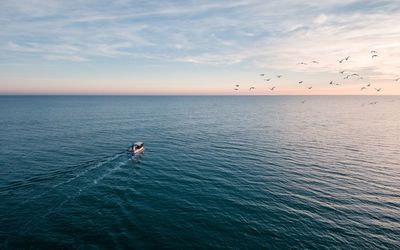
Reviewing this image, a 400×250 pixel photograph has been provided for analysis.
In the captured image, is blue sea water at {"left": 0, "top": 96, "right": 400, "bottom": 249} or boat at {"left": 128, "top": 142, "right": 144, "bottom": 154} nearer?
blue sea water at {"left": 0, "top": 96, "right": 400, "bottom": 249}

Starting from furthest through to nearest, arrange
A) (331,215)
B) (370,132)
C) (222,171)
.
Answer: (370,132), (222,171), (331,215)

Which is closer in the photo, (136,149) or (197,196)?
(197,196)

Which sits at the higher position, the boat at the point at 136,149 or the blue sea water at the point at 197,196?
the boat at the point at 136,149

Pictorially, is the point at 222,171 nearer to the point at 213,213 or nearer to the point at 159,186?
the point at 159,186

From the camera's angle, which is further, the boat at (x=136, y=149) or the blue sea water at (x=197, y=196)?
the boat at (x=136, y=149)

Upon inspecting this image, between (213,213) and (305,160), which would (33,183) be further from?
(305,160)

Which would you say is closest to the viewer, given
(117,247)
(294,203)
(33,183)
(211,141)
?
(117,247)

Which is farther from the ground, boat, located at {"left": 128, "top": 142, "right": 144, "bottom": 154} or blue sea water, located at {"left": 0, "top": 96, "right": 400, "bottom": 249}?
boat, located at {"left": 128, "top": 142, "right": 144, "bottom": 154}

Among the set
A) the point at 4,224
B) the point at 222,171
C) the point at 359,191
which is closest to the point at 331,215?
the point at 359,191

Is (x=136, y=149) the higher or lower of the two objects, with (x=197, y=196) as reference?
higher

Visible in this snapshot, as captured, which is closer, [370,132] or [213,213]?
[213,213]
